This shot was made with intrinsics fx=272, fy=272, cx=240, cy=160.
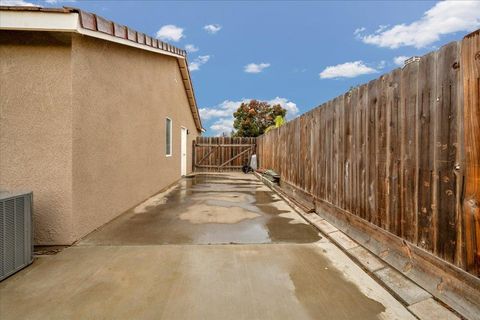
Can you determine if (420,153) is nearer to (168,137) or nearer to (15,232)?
(15,232)

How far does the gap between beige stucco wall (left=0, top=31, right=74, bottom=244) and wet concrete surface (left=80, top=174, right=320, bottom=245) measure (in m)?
0.63

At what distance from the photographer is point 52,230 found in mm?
3652

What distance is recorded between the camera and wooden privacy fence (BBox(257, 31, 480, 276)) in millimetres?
1953

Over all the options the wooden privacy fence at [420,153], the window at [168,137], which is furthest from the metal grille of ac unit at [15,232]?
the window at [168,137]

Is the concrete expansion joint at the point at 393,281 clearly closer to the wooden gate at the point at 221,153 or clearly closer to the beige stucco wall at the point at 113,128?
the beige stucco wall at the point at 113,128

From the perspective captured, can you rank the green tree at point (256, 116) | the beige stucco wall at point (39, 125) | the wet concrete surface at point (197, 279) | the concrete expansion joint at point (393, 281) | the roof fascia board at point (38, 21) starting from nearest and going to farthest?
the concrete expansion joint at point (393, 281)
the wet concrete surface at point (197, 279)
the roof fascia board at point (38, 21)
the beige stucco wall at point (39, 125)
the green tree at point (256, 116)

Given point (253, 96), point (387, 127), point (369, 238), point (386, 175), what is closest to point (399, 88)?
point (387, 127)

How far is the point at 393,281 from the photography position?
2555 millimetres

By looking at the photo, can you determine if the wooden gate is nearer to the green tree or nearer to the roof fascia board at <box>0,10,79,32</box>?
the roof fascia board at <box>0,10,79,32</box>

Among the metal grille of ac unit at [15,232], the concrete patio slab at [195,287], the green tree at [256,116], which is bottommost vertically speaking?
the concrete patio slab at [195,287]

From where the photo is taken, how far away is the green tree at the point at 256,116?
29.0m

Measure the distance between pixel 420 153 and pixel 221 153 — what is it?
1396 cm

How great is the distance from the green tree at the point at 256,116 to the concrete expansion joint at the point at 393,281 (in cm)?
2526

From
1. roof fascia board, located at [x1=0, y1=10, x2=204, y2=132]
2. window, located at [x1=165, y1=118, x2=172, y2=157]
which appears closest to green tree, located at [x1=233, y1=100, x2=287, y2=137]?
window, located at [x1=165, y1=118, x2=172, y2=157]
